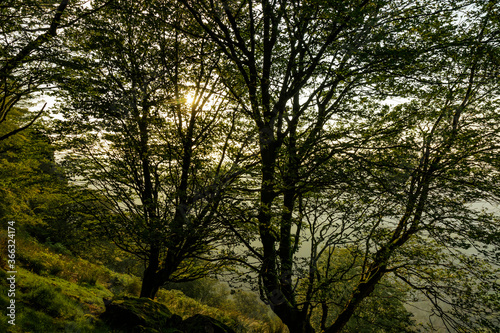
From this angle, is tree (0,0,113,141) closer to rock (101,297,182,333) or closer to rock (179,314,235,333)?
rock (101,297,182,333)

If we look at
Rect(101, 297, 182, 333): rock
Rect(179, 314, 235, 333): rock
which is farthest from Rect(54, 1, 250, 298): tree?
Rect(179, 314, 235, 333): rock

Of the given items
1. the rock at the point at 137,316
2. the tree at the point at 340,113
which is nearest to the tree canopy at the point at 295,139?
the tree at the point at 340,113

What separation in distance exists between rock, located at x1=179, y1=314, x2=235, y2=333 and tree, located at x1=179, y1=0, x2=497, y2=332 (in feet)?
6.60

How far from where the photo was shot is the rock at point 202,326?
6.43 meters

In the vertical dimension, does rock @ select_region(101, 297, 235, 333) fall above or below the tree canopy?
below

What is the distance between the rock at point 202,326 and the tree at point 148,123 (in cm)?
143

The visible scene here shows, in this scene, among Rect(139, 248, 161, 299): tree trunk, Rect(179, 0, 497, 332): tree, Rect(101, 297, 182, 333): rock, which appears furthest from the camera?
Rect(139, 248, 161, 299): tree trunk

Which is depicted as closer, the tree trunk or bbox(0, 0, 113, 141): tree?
bbox(0, 0, 113, 141): tree

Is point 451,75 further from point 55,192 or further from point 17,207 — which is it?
point 17,207

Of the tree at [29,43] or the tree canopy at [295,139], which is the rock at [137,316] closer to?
the tree canopy at [295,139]

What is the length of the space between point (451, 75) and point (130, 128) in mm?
8518

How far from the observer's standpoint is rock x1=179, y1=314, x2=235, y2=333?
21.1 feet

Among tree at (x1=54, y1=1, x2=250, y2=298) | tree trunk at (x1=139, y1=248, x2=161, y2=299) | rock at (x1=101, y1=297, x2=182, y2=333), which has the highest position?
tree at (x1=54, y1=1, x2=250, y2=298)

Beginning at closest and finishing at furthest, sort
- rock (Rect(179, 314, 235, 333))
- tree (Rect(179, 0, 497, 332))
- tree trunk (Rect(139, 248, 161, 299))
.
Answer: tree (Rect(179, 0, 497, 332)) < rock (Rect(179, 314, 235, 333)) < tree trunk (Rect(139, 248, 161, 299))
